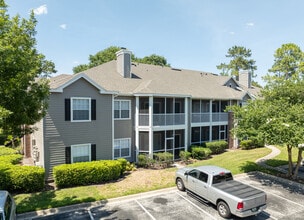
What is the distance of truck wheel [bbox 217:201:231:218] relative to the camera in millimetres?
8894

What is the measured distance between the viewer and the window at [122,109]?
699 inches

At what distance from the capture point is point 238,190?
30.4 ft

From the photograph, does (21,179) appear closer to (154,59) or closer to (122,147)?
(122,147)

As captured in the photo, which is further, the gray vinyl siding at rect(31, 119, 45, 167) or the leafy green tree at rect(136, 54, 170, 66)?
the leafy green tree at rect(136, 54, 170, 66)

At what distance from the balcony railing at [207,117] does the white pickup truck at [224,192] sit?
433 inches

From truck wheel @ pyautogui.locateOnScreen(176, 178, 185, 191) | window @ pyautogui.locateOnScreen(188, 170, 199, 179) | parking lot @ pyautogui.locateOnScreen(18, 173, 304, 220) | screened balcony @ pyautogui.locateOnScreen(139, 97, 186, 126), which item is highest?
screened balcony @ pyautogui.locateOnScreen(139, 97, 186, 126)

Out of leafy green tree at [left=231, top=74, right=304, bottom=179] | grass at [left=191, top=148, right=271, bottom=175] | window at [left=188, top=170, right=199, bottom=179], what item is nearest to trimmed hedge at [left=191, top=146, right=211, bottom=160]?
grass at [left=191, top=148, right=271, bottom=175]

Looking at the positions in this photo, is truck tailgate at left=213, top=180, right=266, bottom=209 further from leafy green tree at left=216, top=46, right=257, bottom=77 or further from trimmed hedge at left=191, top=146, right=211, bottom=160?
leafy green tree at left=216, top=46, right=257, bottom=77

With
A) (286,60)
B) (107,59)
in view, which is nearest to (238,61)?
(286,60)

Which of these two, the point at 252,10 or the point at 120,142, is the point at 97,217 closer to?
the point at 120,142

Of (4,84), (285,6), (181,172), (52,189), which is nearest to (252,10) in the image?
(285,6)

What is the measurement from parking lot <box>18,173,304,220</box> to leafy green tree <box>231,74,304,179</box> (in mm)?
3086

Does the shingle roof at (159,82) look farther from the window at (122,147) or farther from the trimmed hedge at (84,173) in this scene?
the trimmed hedge at (84,173)

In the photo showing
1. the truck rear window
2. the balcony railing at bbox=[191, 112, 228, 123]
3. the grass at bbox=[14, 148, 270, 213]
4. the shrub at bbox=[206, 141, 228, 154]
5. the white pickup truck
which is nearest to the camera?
the white pickup truck
